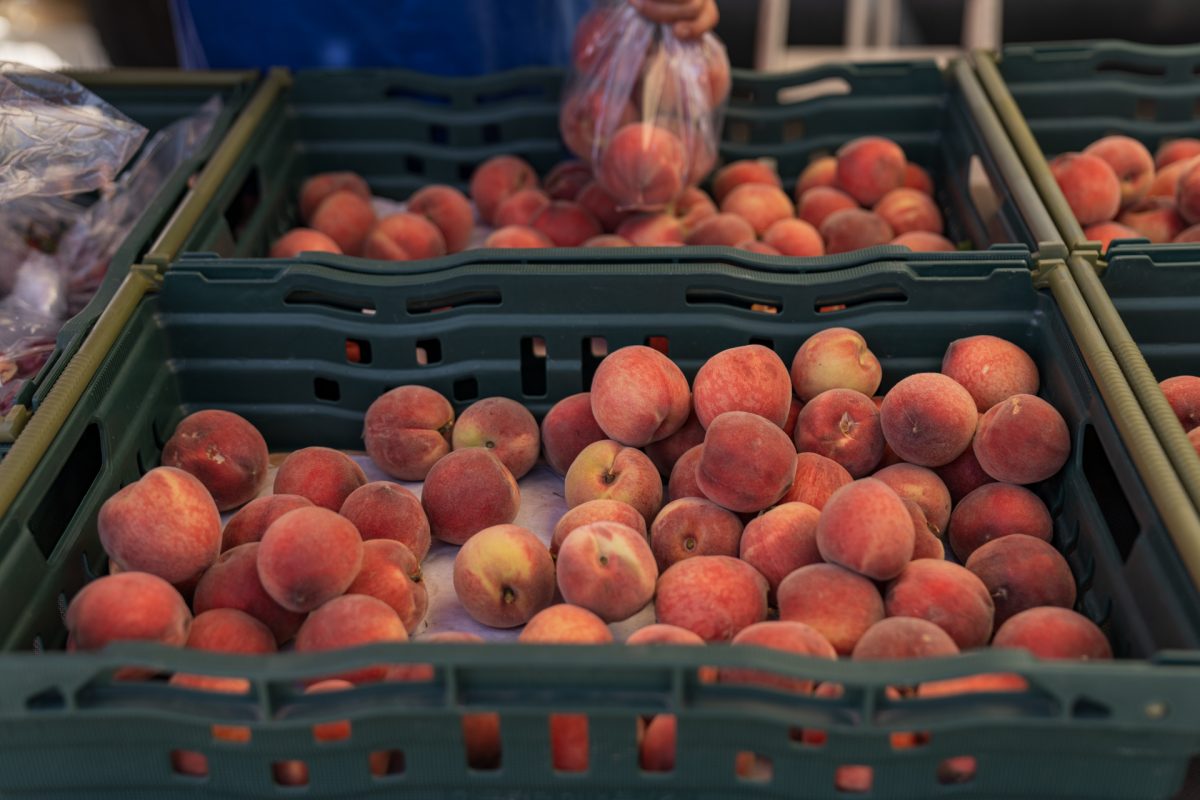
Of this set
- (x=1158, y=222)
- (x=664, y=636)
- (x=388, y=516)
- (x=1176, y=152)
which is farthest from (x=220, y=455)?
(x=1176, y=152)

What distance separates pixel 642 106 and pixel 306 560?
3.04ft

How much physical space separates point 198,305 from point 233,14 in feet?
2.66

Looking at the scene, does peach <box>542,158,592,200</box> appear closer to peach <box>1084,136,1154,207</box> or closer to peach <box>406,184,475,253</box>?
peach <box>406,184,475,253</box>

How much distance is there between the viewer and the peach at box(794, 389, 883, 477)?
3.97 feet

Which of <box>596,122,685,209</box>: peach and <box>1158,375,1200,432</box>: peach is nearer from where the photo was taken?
<box>1158,375,1200,432</box>: peach

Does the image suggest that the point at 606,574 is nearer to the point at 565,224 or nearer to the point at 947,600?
the point at 947,600

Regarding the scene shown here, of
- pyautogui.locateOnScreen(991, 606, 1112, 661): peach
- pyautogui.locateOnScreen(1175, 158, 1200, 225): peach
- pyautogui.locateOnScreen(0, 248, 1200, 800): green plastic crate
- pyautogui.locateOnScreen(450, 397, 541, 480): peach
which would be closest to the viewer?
pyautogui.locateOnScreen(0, 248, 1200, 800): green plastic crate

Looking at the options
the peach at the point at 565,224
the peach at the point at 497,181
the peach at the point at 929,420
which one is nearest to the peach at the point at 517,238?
the peach at the point at 565,224

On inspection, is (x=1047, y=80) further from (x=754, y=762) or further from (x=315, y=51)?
(x=754, y=762)

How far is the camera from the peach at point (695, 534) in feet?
3.70

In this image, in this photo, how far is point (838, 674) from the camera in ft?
2.60

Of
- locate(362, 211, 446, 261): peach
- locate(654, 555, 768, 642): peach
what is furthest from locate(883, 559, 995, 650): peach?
locate(362, 211, 446, 261): peach

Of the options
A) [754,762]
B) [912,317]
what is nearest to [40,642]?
[754,762]

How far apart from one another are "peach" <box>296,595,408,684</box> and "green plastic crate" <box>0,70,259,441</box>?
17.7 inches
